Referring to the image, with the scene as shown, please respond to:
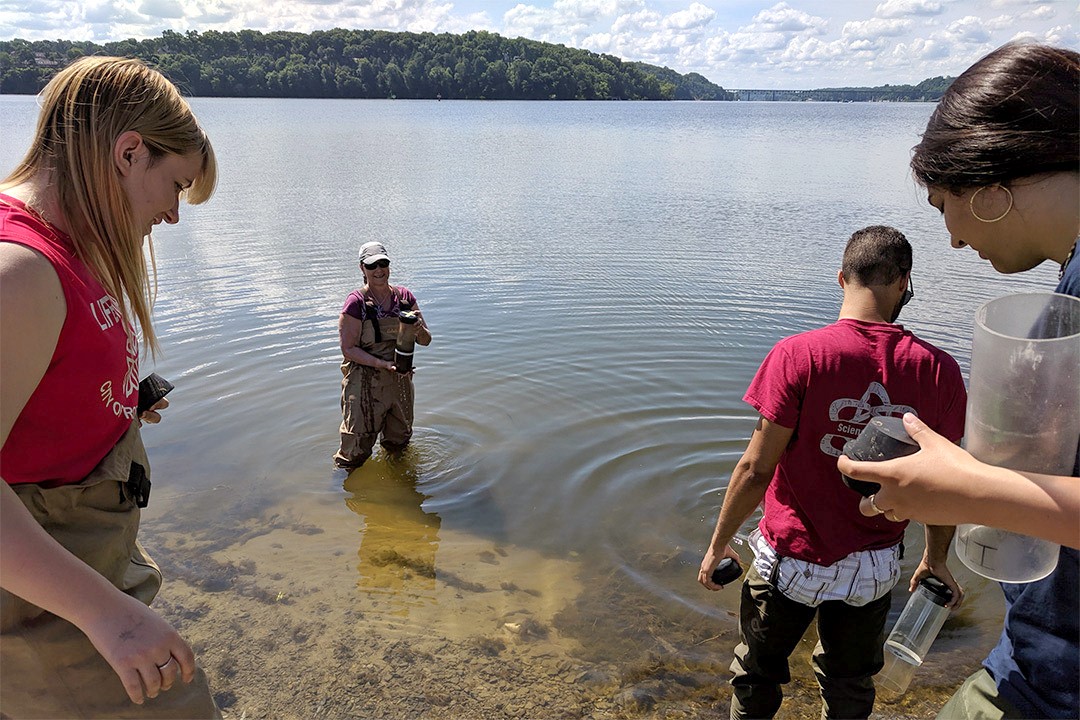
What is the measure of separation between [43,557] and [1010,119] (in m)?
2.39

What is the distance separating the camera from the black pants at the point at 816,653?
9.55ft

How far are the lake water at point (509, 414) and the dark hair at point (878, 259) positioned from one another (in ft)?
2.62

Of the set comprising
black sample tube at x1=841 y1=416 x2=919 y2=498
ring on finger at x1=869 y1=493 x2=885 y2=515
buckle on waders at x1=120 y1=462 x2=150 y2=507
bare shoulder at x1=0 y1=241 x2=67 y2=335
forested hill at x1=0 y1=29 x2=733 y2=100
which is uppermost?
forested hill at x1=0 y1=29 x2=733 y2=100

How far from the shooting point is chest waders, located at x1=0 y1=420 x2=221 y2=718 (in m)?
1.88

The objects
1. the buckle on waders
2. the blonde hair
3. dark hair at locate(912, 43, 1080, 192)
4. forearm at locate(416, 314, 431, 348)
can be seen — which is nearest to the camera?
dark hair at locate(912, 43, 1080, 192)

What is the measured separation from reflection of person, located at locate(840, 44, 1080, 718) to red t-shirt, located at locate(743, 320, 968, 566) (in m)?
0.79

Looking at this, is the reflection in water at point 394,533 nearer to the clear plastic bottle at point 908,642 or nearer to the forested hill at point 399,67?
the clear plastic bottle at point 908,642

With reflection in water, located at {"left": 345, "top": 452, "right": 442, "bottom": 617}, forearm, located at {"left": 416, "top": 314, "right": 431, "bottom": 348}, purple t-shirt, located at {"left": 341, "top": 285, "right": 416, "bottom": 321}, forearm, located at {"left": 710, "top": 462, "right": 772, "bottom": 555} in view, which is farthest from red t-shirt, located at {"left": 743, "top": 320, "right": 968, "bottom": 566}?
purple t-shirt, located at {"left": 341, "top": 285, "right": 416, "bottom": 321}

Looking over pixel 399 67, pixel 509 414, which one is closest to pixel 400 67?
pixel 399 67

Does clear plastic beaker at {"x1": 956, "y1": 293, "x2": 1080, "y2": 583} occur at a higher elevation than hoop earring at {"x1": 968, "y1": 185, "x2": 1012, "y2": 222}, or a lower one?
lower

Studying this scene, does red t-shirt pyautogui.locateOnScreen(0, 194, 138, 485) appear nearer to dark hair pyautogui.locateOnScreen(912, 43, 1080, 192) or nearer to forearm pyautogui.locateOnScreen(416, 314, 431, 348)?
dark hair pyautogui.locateOnScreen(912, 43, 1080, 192)

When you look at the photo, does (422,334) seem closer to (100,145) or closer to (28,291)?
(100,145)

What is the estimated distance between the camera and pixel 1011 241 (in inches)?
74.0

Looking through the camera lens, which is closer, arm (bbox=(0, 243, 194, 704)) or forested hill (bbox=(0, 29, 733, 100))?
arm (bbox=(0, 243, 194, 704))
